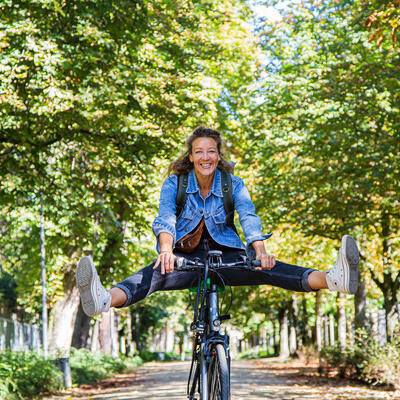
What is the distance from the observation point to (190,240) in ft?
14.3

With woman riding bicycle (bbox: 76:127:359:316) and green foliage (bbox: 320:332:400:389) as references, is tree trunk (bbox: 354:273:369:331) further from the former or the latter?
woman riding bicycle (bbox: 76:127:359:316)

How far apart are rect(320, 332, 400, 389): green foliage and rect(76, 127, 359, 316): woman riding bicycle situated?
8.55 meters

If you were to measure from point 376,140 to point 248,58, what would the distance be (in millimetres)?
12287

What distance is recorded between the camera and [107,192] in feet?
42.5

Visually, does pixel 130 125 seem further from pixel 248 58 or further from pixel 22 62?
pixel 248 58

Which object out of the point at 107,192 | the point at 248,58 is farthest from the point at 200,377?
the point at 248,58

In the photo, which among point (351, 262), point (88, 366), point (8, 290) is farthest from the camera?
point (8, 290)

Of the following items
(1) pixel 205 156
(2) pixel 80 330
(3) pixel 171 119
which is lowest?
(2) pixel 80 330

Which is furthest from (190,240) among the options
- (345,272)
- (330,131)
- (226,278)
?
(330,131)

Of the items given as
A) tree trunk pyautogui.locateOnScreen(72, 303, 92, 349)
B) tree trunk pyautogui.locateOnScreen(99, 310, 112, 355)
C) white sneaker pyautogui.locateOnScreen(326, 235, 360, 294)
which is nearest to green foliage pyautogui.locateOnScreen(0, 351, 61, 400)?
white sneaker pyautogui.locateOnScreen(326, 235, 360, 294)

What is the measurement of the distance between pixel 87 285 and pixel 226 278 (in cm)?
97

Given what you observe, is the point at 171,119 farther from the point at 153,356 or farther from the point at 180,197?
the point at 153,356

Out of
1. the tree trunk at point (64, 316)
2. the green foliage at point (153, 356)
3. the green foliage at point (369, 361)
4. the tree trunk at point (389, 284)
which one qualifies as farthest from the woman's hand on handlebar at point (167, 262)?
the green foliage at point (153, 356)

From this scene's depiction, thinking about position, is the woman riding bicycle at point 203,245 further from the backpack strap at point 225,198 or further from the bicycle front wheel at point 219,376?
the bicycle front wheel at point 219,376
